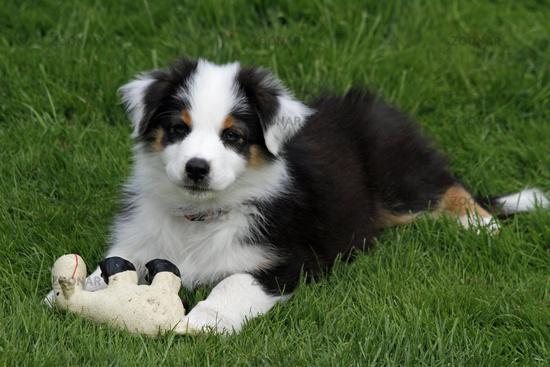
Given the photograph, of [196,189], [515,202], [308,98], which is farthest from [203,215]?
[515,202]

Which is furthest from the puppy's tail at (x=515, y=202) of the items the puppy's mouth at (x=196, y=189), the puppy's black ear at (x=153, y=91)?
the puppy's black ear at (x=153, y=91)

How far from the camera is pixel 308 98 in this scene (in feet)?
16.0

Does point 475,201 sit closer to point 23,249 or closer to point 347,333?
point 347,333

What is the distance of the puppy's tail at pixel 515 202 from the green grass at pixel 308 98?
14 centimetres

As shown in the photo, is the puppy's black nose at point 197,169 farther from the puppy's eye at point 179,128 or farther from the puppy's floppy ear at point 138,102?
the puppy's floppy ear at point 138,102

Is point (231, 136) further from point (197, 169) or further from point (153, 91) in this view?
point (153, 91)

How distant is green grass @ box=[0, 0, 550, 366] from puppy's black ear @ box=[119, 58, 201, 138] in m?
0.75

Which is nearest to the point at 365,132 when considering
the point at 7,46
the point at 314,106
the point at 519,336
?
Answer: the point at 314,106

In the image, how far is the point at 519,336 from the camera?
301 cm

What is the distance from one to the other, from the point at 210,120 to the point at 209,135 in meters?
0.07

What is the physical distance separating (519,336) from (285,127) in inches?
54.5

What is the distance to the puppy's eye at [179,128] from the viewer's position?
3.25m

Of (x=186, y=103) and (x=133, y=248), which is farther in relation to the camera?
(x=133, y=248)

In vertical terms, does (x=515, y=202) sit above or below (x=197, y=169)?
below
